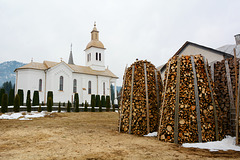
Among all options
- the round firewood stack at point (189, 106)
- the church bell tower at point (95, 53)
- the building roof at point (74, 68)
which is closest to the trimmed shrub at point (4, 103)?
the building roof at point (74, 68)

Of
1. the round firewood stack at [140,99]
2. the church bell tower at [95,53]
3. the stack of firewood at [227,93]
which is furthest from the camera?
the church bell tower at [95,53]

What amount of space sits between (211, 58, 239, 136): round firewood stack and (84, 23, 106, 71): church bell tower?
30.9 metres

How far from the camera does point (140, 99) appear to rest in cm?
650

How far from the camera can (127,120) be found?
663 cm

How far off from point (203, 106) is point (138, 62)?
3050 millimetres

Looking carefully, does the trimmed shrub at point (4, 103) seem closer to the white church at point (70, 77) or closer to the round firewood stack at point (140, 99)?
the white church at point (70, 77)

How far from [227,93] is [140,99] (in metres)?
2.75

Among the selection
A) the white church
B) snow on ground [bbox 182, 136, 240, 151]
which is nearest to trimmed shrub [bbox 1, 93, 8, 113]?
the white church

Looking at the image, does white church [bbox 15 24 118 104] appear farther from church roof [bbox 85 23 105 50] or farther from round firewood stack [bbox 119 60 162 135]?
round firewood stack [bbox 119 60 162 135]

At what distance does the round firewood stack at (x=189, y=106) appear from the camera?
4828mm

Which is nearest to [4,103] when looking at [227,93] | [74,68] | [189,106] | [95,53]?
[189,106]

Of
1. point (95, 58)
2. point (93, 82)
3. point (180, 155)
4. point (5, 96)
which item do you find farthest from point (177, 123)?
point (95, 58)

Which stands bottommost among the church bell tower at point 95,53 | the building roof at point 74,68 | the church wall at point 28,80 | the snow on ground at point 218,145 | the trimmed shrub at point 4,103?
the snow on ground at point 218,145

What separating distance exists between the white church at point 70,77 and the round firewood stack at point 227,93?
83.8 ft
